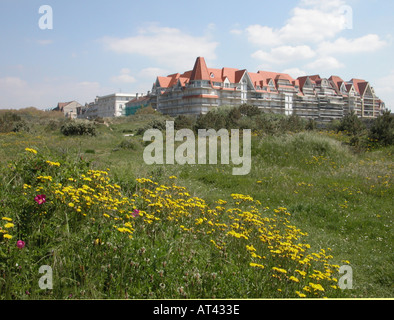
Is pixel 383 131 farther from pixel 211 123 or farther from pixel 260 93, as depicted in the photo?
pixel 260 93

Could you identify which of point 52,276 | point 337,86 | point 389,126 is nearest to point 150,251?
point 52,276

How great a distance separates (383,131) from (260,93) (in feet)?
160

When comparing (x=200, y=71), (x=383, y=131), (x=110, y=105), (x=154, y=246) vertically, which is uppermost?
(x=110, y=105)

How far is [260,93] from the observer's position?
65.3 metres

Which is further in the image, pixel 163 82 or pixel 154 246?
pixel 163 82

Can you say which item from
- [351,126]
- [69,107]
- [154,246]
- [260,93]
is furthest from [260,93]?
[69,107]

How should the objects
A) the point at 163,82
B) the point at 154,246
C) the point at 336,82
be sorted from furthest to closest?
the point at 336,82
the point at 163,82
the point at 154,246

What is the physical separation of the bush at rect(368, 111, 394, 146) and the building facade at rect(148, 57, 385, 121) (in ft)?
140

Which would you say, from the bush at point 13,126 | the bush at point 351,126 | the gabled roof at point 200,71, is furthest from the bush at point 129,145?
the gabled roof at point 200,71

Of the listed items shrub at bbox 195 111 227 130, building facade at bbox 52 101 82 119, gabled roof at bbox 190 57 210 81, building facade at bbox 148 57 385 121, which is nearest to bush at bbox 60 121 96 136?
shrub at bbox 195 111 227 130

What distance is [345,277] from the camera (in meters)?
4.40

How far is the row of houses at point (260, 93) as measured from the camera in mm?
61156

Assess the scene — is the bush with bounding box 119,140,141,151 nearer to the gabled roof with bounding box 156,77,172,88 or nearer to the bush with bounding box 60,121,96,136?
the bush with bounding box 60,121,96,136

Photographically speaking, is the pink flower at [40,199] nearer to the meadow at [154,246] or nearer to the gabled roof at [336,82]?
the meadow at [154,246]
